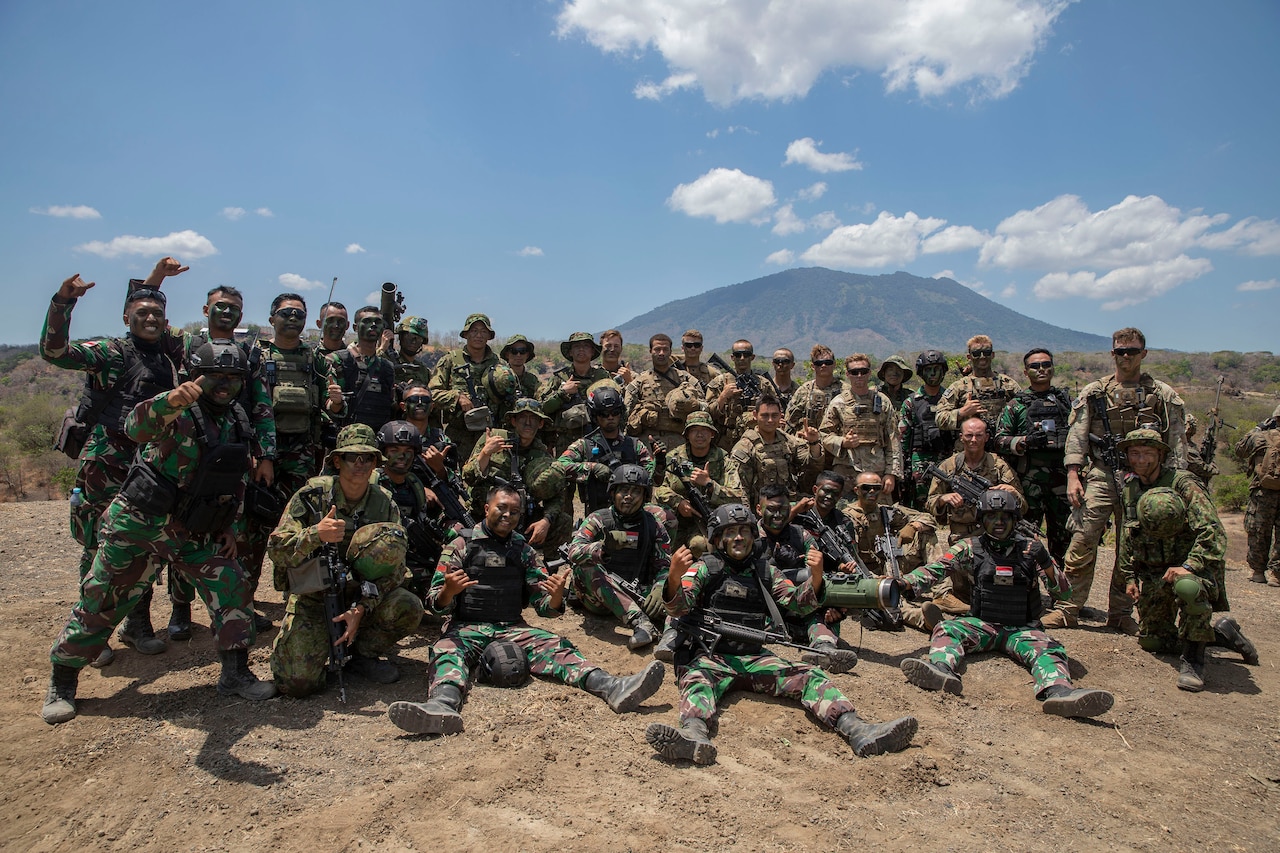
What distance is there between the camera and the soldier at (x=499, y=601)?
5.54m

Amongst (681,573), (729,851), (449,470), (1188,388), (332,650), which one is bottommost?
(729,851)

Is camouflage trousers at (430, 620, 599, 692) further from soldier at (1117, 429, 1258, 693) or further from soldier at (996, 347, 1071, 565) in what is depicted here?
soldier at (996, 347, 1071, 565)

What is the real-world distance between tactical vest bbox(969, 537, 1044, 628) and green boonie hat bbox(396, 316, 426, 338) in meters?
6.62

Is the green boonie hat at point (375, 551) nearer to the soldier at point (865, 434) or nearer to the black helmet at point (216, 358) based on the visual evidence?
the black helmet at point (216, 358)

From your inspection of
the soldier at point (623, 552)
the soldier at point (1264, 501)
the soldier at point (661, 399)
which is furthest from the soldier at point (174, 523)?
the soldier at point (1264, 501)

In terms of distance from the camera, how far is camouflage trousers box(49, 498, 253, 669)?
194 inches

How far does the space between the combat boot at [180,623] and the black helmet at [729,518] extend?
15.5 ft

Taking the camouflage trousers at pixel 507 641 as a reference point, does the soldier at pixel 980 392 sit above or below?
above

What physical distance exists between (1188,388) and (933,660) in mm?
37547

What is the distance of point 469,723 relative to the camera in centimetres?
498

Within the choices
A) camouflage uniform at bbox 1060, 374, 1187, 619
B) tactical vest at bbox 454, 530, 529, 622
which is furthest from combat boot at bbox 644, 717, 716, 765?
camouflage uniform at bbox 1060, 374, 1187, 619

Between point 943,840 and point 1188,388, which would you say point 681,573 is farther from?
point 1188,388

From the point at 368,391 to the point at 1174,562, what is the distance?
7.97m

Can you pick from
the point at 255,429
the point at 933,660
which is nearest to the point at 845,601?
the point at 933,660
